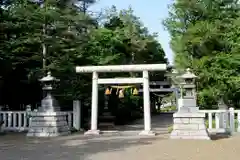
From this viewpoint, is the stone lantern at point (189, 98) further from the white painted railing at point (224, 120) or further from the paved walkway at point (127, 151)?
the white painted railing at point (224, 120)

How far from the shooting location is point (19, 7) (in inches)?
575

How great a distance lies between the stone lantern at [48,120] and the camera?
1241 centimetres

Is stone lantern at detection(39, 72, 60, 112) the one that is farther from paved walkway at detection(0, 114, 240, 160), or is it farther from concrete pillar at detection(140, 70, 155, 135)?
concrete pillar at detection(140, 70, 155, 135)

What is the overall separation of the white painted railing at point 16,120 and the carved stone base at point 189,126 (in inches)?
195

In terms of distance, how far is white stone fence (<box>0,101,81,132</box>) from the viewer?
14.3 meters

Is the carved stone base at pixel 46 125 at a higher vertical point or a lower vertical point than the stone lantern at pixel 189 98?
lower

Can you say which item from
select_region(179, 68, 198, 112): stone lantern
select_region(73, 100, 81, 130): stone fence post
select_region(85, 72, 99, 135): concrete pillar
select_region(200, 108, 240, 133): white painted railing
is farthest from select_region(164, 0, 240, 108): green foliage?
select_region(73, 100, 81, 130): stone fence post

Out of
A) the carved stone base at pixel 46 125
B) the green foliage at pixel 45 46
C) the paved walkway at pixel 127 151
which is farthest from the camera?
the green foliage at pixel 45 46

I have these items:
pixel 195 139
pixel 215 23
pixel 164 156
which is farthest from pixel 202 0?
pixel 164 156

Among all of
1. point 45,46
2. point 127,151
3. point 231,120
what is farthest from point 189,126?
point 45,46

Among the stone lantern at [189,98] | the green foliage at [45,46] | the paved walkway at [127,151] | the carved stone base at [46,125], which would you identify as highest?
the green foliage at [45,46]

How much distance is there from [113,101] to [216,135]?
9.05 m

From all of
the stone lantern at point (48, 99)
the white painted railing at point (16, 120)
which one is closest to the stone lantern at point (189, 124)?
the stone lantern at point (48, 99)

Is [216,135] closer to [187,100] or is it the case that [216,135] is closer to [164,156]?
[187,100]
